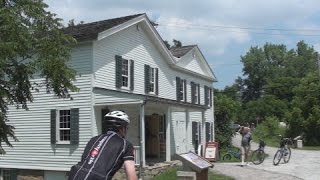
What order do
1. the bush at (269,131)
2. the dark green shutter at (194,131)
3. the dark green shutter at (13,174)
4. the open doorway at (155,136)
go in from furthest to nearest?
the bush at (269,131), the dark green shutter at (194,131), the open doorway at (155,136), the dark green shutter at (13,174)

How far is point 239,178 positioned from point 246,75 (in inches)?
3323

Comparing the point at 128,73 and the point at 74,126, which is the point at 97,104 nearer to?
the point at 74,126

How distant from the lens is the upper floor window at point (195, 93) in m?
33.6

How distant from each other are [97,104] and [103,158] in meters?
17.0

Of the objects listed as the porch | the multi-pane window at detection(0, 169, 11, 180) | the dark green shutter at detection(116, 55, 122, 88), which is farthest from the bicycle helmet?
the multi-pane window at detection(0, 169, 11, 180)

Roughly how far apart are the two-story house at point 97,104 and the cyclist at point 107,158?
16.6m

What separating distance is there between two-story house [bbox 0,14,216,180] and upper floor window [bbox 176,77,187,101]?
250cm

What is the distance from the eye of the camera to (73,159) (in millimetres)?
22125

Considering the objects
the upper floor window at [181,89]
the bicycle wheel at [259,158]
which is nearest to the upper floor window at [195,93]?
the upper floor window at [181,89]

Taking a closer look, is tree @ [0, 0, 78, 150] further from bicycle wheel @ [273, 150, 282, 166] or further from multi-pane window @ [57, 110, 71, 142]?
bicycle wheel @ [273, 150, 282, 166]

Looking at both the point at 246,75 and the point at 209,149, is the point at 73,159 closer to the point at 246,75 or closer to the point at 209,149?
the point at 209,149

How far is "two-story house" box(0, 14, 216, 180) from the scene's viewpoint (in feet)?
72.6

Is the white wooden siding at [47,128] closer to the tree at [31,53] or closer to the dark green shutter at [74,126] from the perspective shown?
the dark green shutter at [74,126]

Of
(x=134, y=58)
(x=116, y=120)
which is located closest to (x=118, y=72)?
(x=134, y=58)
